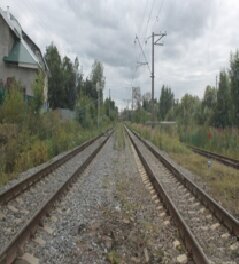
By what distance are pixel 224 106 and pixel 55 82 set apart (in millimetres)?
29962

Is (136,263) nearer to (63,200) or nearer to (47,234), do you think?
(47,234)

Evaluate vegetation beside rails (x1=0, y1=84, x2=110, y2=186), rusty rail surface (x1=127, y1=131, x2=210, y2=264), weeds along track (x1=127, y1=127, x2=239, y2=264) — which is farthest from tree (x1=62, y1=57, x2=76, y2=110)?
rusty rail surface (x1=127, y1=131, x2=210, y2=264)

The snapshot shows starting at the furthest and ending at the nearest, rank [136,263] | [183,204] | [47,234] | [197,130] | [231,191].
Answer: [197,130]
[231,191]
[183,204]
[47,234]
[136,263]

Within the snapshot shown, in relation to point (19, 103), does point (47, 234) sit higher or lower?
lower

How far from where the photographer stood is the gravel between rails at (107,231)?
6.57 metres

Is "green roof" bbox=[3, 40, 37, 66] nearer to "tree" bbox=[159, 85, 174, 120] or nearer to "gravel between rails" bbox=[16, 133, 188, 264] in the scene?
"gravel between rails" bbox=[16, 133, 188, 264]

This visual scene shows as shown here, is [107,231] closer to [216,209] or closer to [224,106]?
[216,209]

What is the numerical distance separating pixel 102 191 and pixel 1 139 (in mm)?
8434

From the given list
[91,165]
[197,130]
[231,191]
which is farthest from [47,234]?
[197,130]

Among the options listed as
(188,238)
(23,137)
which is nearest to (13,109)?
(23,137)

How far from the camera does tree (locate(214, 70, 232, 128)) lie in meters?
61.1

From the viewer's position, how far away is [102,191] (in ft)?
40.9

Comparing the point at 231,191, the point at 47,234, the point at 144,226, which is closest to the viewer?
the point at 47,234

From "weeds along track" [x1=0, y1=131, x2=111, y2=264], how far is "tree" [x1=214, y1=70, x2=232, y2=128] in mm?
46432
